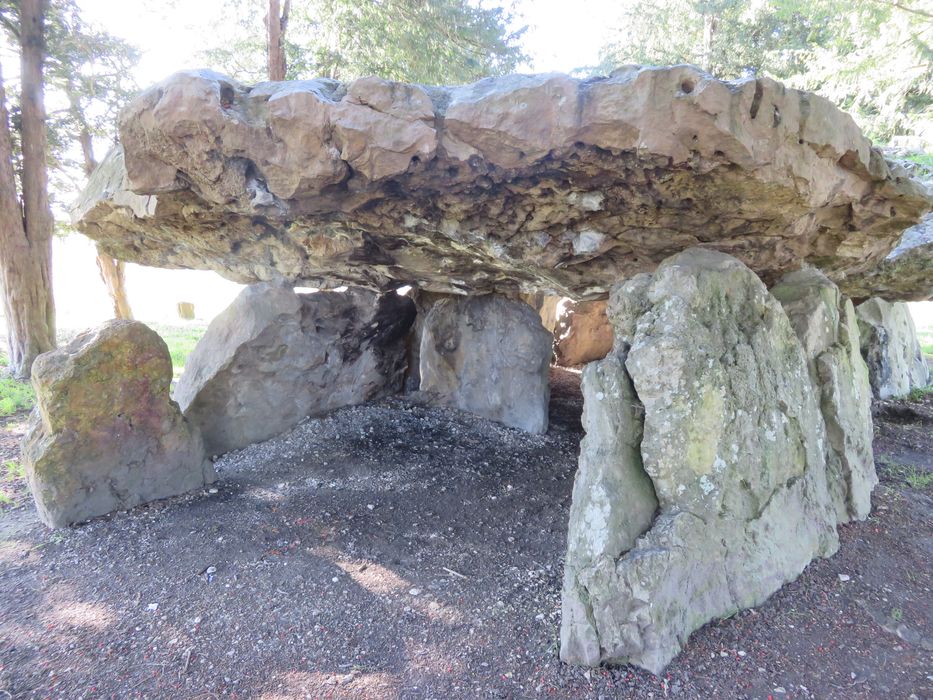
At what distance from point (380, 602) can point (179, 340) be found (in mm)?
10877

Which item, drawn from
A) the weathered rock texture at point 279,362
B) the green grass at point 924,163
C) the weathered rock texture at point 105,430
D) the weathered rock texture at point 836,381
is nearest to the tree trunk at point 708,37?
the green grass at point 924,163

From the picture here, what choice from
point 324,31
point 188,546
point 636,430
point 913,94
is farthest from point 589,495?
point 913,94

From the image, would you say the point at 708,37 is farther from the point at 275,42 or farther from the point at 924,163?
the point at 275,42

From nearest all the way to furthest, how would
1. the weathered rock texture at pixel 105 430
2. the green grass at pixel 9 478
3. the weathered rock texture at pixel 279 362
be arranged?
the weathered rock texture at pixel 105 430
the green grass at pixel 9 478
the weathered rock texture at pixel 279 362

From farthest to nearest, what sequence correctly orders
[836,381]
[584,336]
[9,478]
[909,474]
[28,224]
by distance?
[584,336] → [28,224] → [9,478] → [909,474] → [836,381]

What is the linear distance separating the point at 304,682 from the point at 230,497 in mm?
2231

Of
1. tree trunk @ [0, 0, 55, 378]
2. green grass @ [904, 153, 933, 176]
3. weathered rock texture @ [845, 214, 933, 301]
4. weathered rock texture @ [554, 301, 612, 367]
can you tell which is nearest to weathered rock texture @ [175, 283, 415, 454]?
tree trunk @ [0, 0, 55, 378]

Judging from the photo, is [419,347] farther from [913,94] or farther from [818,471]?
[913,94]

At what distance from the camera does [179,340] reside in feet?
40.0

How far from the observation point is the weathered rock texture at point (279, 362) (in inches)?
212

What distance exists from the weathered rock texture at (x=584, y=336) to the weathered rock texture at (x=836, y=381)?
20.4ft

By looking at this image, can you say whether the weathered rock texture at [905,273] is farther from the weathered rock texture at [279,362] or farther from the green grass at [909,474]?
the weathered rock texture at [279,362]

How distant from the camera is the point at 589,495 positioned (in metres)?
2.84

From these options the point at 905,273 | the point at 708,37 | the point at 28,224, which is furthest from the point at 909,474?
the point at 708,37
